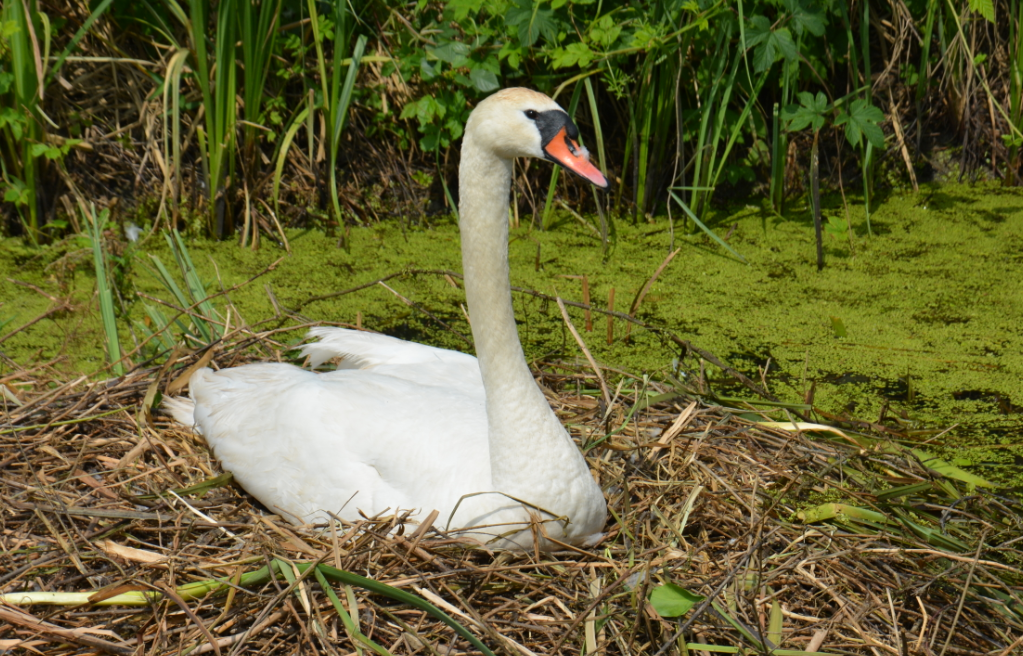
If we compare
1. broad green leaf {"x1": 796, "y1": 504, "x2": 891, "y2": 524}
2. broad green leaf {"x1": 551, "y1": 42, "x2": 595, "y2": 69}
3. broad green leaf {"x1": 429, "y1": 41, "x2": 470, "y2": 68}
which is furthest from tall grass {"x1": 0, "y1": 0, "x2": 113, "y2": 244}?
broad green leaf {"x1": 796, "y1": 504, "x2": 891, "y2": 524}

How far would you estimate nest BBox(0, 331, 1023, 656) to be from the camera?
2154 millimetres

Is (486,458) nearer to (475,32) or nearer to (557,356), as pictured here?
(557,356)

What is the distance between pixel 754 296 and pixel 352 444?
7.56 feet

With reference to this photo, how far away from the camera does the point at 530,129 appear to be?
215cm

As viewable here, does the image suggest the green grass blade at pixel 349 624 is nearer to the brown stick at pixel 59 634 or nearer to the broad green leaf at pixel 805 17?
the brown stick at pixel 59 634

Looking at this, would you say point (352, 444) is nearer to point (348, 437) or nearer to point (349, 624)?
point (348, 437)

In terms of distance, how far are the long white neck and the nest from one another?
0.21 m

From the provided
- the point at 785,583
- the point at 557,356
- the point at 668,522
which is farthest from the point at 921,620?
the point at 557,356

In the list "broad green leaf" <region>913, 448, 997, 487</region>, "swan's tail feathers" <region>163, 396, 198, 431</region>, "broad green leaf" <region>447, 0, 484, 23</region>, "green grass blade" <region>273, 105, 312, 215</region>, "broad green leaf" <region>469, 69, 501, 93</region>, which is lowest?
"broad green leaf" <region>913, 448, 997, 487</region>

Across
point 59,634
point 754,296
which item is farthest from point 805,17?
point 59,634

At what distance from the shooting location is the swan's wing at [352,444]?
2.44 metres

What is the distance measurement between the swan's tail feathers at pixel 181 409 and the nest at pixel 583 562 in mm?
148

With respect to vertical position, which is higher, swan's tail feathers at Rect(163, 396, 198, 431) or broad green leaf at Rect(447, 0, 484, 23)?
broad green leaf at Rect(447, 0, 484, 23)

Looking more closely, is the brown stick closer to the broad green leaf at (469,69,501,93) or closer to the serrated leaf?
the serrated leaf
